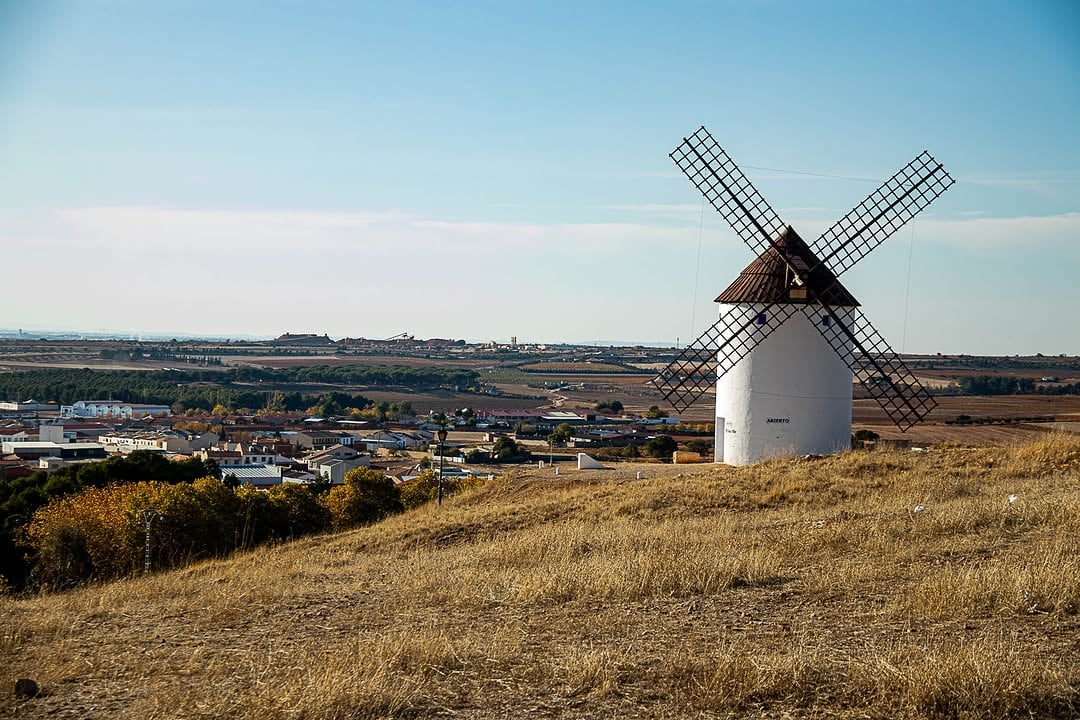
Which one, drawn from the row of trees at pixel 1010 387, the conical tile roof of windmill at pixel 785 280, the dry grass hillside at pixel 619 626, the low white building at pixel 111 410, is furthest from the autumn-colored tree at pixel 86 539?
the low white building at pixel 111 410

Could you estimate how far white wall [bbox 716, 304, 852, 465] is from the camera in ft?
69.9

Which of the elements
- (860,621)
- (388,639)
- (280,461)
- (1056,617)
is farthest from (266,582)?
(280,461)

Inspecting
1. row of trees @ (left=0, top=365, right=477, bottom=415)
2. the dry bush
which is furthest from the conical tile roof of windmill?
row of trees @ (left=0, top=365, right=477, bottom=415)

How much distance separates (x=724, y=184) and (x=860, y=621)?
1748cm

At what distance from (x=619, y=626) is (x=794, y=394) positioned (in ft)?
47.7

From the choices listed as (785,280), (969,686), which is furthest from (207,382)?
(969,686)

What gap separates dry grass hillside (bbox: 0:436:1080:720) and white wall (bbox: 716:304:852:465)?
23.8 feet

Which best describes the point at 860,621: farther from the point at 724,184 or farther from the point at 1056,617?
the point at 724,184

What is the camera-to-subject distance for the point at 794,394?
21.3 metres

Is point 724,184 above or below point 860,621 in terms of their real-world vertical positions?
above

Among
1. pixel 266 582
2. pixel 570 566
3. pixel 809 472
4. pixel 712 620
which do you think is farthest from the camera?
pixel 809 472

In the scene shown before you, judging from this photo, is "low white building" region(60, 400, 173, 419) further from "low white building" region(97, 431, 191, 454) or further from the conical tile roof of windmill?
the conical tile roof of windmill

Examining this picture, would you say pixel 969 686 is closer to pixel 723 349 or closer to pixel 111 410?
pixel 723 349

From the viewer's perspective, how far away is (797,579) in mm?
8961
